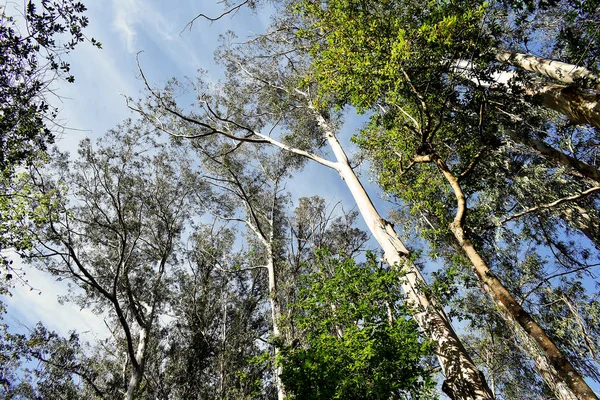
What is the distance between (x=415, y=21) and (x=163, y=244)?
1045cm

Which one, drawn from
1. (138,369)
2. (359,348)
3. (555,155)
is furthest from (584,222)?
(138,369)

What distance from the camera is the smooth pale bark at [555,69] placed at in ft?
14.8

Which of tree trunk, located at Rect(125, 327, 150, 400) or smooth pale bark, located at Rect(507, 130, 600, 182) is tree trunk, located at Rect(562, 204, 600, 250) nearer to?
smooth pale bark, located at Rect(507, 130, 600, 182)

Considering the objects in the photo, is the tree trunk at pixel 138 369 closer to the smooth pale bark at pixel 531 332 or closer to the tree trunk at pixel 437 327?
the tree trunk at pixel 437 327

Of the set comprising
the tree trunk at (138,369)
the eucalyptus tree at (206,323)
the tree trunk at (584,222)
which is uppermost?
the eucalyptus tree at (206,323)

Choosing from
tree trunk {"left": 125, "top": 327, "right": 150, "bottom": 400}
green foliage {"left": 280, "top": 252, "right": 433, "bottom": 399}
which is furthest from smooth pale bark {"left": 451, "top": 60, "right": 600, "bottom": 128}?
tree trunk {"left": 125, "top": 327, "right": 150, "bottom": 400}

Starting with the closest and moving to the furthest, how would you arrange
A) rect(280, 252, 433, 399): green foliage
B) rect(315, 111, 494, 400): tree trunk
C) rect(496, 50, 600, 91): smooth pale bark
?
rect(280, 252, 433, 399): green foliage, rect(315, 111, 494, 400): tree trunk, rect(496, 50, 600, 91): smooth pale bark

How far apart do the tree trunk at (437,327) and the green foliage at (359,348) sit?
13.1 inches

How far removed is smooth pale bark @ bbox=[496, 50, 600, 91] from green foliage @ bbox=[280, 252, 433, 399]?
3.69m

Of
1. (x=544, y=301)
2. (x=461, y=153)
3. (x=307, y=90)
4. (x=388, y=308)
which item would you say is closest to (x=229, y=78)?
(x=307, y=90)

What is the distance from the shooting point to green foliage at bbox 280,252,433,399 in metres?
3.35

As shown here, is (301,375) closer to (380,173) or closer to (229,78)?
(380,173)

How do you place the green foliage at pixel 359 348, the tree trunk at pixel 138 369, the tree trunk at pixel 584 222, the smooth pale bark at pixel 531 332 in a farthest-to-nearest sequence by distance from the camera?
the tree trunk at pixel 138 369, the tree trunk at pixel 584 222, the green foliage at pixel 359 348, the smooth pale bark at pixel 531 332

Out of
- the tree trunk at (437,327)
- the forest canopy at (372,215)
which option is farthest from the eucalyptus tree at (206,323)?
the tree trunk at (437,327)
